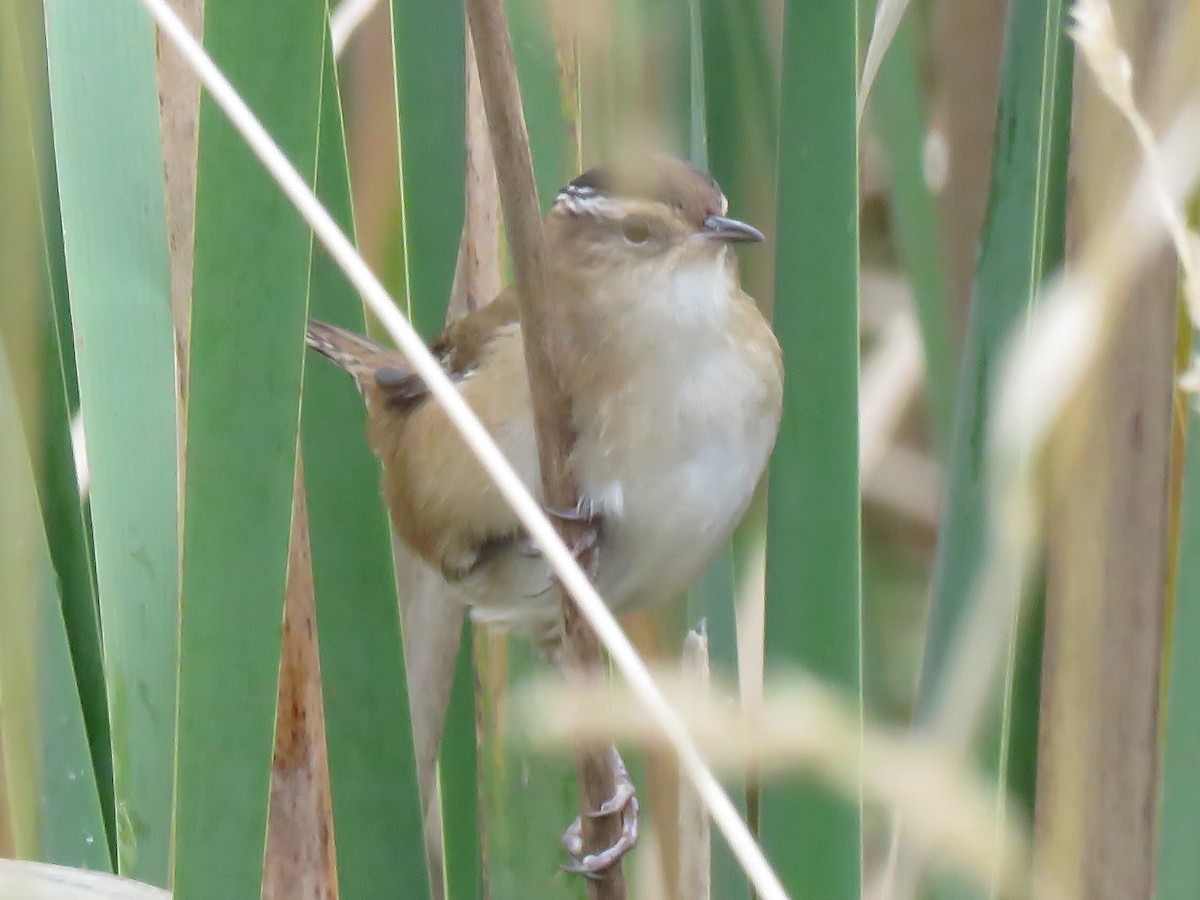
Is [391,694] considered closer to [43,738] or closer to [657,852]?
[43,738]

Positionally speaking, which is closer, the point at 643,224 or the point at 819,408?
the point at 819,408

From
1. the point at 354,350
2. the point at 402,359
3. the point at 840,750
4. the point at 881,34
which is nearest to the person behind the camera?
the point at 840,750

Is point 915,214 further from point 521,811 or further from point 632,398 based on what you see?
point 521,811

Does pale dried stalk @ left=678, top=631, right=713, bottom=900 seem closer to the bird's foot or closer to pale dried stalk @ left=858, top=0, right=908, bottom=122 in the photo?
the bird's foot

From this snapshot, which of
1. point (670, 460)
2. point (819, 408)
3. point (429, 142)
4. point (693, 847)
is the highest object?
point (429, 142)

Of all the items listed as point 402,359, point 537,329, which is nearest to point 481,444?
point 537,329

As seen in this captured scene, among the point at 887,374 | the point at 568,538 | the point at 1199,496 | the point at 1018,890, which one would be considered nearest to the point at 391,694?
the point at 568,538
